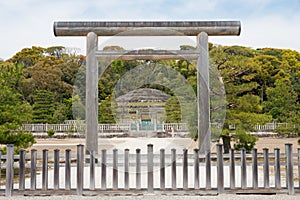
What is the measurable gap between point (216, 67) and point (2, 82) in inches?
191

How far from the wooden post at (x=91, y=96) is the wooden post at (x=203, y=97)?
2.05 meters

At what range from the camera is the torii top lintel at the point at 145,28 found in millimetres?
6164

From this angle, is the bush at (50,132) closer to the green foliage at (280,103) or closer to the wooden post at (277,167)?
the green foliage at (280,103)

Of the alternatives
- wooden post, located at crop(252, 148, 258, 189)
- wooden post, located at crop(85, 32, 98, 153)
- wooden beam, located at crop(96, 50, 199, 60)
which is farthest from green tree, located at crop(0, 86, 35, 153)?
wooden post, located at crop(252, 148, 258, 189)

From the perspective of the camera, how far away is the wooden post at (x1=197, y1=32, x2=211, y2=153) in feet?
20.7

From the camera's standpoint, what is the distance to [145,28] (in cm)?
616

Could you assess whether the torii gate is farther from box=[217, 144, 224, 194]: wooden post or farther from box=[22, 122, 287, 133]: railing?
box=[22, 122, 287, 133]: railing

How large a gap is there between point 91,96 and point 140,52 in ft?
4.21

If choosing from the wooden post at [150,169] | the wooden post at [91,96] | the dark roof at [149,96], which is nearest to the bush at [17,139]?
the wooden post at [91,96]

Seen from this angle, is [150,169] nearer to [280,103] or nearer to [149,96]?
[149,96]

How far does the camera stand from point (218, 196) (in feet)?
12.7

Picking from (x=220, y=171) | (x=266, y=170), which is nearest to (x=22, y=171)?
(x=220, y=171)

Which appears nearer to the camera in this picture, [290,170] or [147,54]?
[290,170]

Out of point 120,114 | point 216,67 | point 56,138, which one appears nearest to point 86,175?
point 216,67
